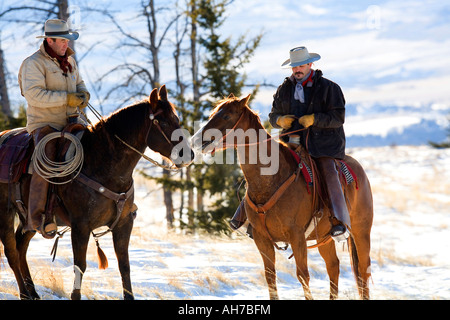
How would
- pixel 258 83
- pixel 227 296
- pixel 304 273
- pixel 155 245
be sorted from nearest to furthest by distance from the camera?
1. pixel 304 273
2. pixel 227 296
3. pixel 155 245
4. pixel 258 83

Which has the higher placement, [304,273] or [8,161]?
[8,161]

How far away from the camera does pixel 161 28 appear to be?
1964 cm

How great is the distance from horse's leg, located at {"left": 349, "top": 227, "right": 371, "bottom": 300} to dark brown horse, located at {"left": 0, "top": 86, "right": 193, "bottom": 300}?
323cm

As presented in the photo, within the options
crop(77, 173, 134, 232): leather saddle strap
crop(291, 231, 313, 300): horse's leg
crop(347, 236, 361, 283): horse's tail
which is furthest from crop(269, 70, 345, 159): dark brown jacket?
crop(77, 173, 134, 232): leather saddle strap

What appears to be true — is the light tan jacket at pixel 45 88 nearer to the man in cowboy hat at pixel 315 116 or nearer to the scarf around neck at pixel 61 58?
the scarf around neck at pixel 61 58

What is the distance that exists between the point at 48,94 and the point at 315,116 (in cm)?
323

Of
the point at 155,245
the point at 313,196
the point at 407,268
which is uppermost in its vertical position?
the point at 313,196

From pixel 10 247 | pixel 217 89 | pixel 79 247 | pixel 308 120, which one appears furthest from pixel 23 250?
pixel 217 89

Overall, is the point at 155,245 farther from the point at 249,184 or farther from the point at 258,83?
the point at 258,83

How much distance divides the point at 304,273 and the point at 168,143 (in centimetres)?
219

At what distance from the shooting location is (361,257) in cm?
751
